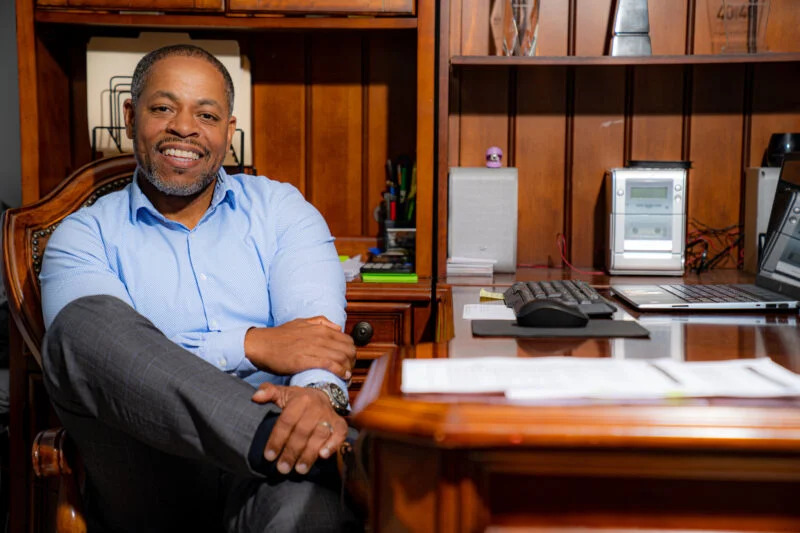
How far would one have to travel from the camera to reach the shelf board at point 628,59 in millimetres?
2090

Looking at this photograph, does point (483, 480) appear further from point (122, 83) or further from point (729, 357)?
point (122, 83)

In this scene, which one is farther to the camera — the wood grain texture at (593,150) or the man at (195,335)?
the wood grain texture at (593,150)

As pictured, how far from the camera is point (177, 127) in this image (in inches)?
68.7

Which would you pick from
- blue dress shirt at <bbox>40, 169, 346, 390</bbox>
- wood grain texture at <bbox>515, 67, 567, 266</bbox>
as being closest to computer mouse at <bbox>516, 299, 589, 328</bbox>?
blue dress shirt at <bbox>40, 169, 346, 390</bbox>

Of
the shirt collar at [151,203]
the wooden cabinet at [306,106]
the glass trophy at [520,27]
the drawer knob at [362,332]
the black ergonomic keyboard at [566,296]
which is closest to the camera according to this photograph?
the black ergonomic keyboard at [566,296]

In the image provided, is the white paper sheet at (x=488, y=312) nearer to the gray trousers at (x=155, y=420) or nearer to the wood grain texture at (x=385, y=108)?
the gray trousers at (x=155, y=420)

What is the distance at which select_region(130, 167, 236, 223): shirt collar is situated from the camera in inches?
68.2

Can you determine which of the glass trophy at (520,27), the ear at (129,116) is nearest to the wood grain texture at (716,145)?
the glass trophy at (520,27)

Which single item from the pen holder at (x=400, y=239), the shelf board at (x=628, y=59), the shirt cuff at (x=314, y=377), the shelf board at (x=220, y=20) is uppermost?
the shelf board at (x=220, y=20)

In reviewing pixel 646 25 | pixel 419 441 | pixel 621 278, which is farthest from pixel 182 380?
pixel 646 25

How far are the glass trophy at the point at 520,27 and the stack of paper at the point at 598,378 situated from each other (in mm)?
1405

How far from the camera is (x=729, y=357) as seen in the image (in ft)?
3.36

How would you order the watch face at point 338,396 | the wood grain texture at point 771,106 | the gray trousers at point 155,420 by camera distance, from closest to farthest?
the gray trousers at point 155,420 → the watch face at point 338,396 → the wood grain texture at point 771,106

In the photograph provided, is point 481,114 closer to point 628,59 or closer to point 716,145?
point 628,59
